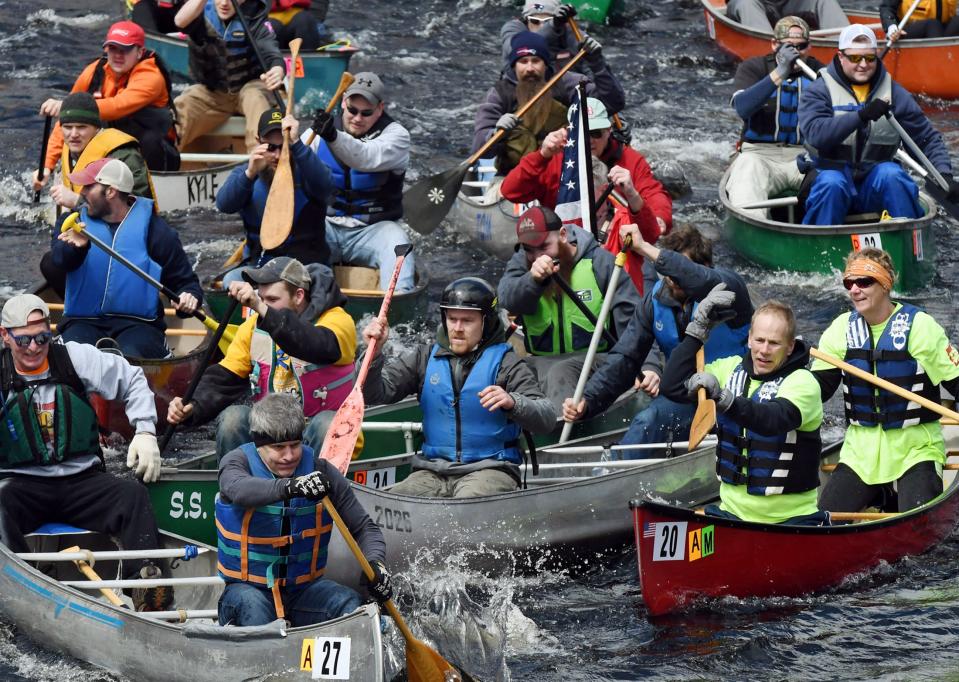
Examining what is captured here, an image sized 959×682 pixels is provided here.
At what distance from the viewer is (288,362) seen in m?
8.58

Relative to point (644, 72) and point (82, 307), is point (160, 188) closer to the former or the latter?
point (82, 307)

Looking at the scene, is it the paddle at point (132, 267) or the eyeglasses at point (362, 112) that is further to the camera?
the eyeglasses at point (362, 112)

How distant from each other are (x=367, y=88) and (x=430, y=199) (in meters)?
1.14

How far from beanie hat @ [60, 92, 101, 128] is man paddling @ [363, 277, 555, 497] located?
356 cm

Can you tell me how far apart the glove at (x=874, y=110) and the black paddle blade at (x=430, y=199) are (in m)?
2.77

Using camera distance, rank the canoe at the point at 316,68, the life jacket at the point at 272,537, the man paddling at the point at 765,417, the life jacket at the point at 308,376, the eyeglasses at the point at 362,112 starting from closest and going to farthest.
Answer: the life jacket at the point at 272,537 → the man paddling at the point at 765,417 → the life jacket at the point at 308,376 → the eyeglasses at the point at 362,112 → the canoe at the point at 316,68

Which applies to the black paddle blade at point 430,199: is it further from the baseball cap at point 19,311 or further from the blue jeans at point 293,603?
the blue jeans at point 293,603

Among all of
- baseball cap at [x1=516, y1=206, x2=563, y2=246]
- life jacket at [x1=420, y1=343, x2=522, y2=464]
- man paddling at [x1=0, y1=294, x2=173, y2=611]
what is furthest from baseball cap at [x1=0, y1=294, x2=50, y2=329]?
baseball cap at [x1=516, y1=206, x2=563, y2=246]

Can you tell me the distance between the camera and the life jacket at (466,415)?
8.22 metres

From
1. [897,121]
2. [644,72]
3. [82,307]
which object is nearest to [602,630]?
[82,307]

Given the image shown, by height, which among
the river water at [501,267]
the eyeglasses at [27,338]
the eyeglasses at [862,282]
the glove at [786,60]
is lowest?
the river water at [501,267]

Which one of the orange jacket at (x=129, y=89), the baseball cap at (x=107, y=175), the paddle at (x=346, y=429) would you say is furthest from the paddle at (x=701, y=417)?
the orange jacket at (x=129, y=89)

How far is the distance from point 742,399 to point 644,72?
36.1 feet

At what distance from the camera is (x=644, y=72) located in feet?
58.7
